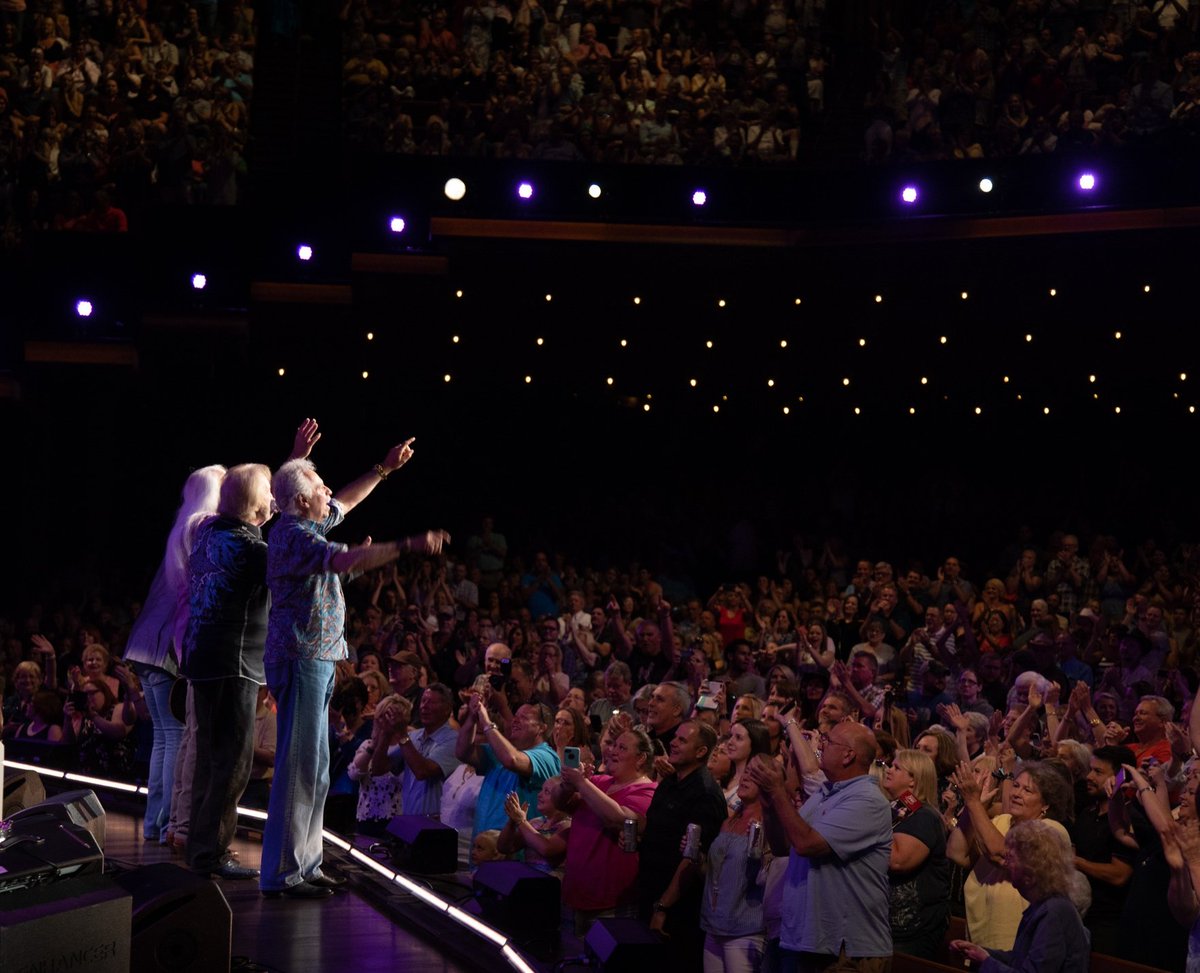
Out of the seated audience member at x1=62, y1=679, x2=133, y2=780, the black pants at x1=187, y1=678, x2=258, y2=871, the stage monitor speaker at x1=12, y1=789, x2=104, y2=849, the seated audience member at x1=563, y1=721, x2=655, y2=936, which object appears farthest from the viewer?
the seated audience member at x1=62, y1=679, x2=133, y2=780

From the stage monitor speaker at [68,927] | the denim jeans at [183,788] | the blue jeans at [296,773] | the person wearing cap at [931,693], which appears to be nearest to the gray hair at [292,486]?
the blue jeans at [296,773]

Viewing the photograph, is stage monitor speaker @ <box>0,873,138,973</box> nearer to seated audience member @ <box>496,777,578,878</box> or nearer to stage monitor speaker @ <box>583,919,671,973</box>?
stage monitor speaker @ <box>583,919,671,973</box>

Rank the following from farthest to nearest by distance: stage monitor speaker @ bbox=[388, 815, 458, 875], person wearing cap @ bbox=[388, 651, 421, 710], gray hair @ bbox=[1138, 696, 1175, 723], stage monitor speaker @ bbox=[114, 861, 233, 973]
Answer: person wearing cap @ bbox=[388, 651, 421, 710], gray hair @ bbox=[1138, 696, 1175, 723], stage monitor speaker @ bbox=[388, 815, 458, 875], stage monitor speaker @ bbox=[114, 861, 233, 973]

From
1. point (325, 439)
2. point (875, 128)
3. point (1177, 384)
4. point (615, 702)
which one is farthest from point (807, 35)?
point (615, 702)

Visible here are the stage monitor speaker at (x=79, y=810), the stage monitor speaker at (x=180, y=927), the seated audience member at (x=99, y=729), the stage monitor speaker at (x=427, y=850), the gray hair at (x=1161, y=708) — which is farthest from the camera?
the seated audience member at (x=99, y=729)

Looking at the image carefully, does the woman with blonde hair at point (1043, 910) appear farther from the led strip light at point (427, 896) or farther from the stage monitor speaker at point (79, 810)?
the stage monitor speaker at point (79, 810)

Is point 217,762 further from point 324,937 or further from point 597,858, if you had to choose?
point 597,858

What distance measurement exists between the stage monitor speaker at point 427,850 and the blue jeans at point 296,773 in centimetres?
74

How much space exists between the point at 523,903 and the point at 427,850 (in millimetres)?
865

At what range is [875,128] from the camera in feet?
36.9

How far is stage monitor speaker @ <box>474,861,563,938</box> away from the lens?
13.6 ft

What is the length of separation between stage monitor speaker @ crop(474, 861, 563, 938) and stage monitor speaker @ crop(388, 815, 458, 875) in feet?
2.21

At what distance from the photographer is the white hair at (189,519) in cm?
479

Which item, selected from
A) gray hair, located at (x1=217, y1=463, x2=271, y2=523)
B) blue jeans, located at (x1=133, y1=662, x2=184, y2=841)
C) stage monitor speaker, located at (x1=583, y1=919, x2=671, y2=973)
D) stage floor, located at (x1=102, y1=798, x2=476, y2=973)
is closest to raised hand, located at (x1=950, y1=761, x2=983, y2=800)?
stage monitor speaker, located at (x1=583, y1=919, x2=671, y2=973)
